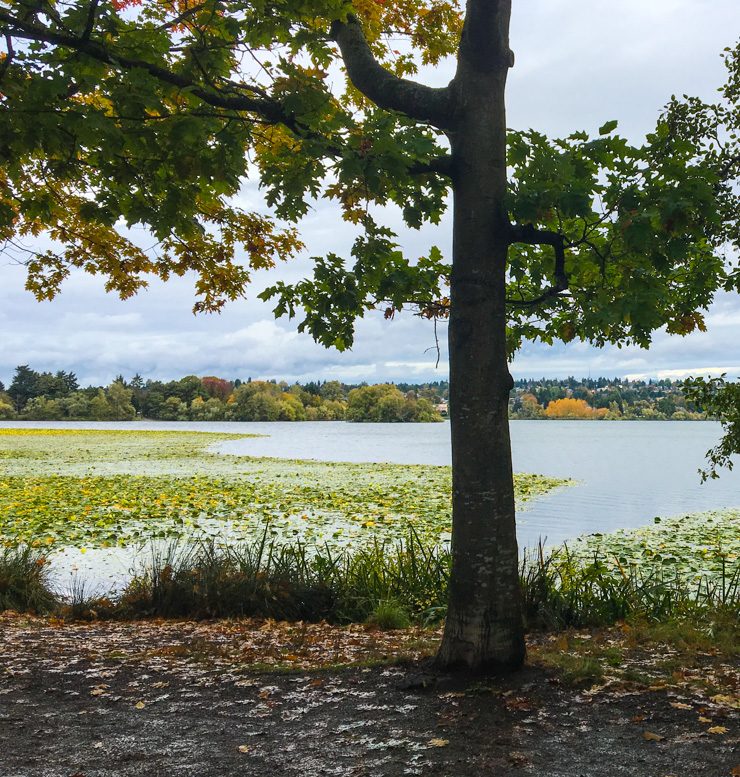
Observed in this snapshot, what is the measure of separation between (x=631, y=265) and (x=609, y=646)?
11.2 ft

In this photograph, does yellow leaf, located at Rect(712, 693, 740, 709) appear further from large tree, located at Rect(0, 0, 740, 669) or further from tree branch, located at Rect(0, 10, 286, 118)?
tree branch, located at Rect(0, 10, 286, 118)

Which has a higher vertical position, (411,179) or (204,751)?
(411,179)

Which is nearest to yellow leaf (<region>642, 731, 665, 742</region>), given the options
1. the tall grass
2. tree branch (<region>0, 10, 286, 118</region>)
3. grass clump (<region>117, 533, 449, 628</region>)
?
the tall grass

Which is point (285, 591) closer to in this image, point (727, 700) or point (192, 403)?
point (727, 700)

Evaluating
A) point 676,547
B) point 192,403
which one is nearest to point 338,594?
point 676,547

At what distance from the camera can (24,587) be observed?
8.91 metres

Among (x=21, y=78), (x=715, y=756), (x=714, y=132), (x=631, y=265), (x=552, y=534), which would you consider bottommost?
(x=552, y=534)

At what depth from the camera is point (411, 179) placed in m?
5.46

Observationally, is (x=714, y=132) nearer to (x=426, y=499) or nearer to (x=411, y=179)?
(x=411, y=179)

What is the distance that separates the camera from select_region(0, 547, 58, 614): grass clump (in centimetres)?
866

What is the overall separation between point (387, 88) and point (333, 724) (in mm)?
4867

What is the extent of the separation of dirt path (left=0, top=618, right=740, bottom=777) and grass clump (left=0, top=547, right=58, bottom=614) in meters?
3.16

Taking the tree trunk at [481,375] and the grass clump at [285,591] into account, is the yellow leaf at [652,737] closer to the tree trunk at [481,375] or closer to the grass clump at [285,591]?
the tree trunk at [481,375]

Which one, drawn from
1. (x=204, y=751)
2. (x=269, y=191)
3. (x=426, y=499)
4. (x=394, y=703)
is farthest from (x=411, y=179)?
(x=426, y=499)
